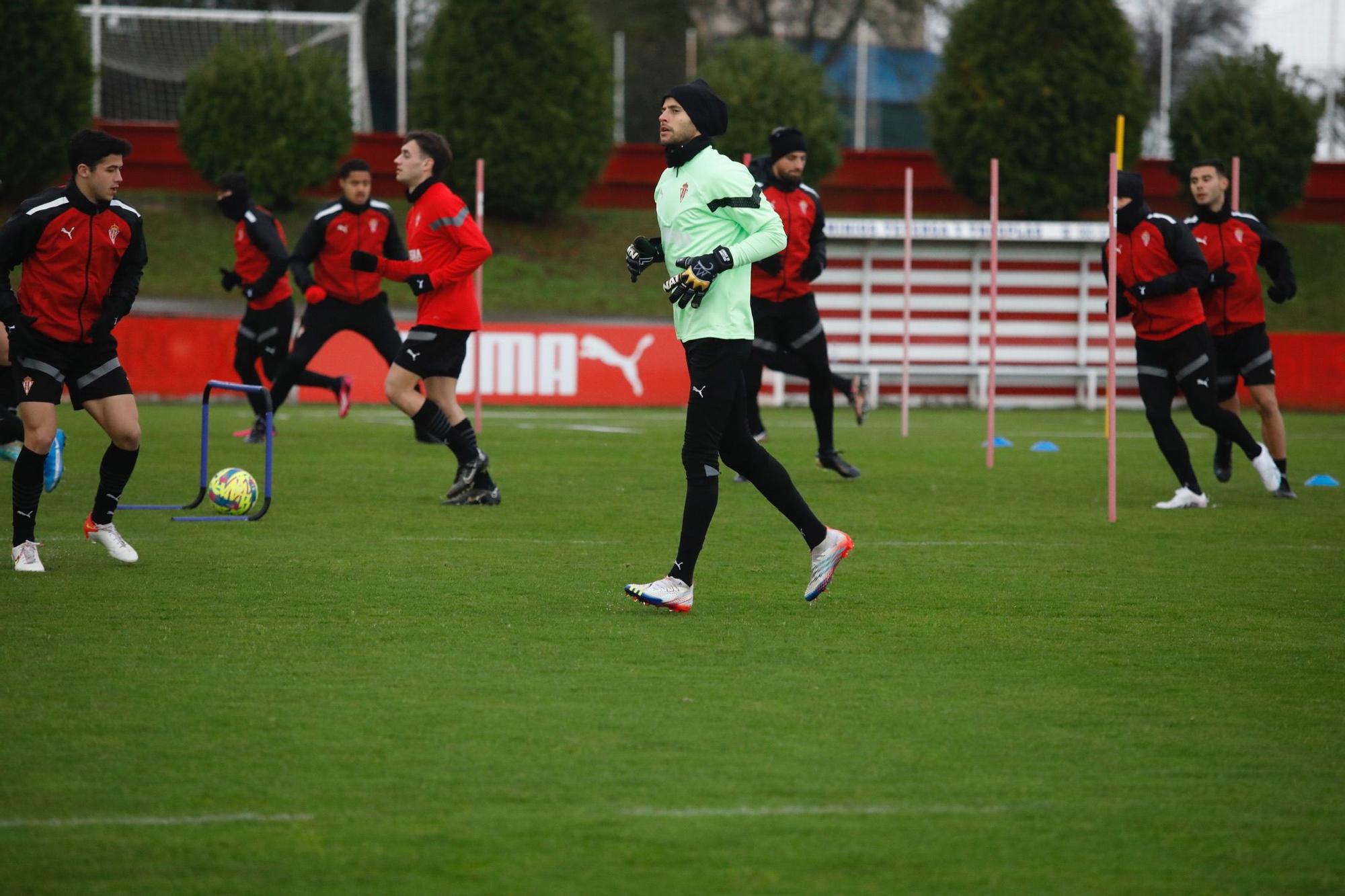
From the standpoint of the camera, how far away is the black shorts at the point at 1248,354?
1169 cm

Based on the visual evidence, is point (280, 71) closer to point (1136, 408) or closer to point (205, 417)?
point (1136, 408)

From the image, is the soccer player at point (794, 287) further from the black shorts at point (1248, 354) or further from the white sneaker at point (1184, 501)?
the black shorts at point (1248, 354)

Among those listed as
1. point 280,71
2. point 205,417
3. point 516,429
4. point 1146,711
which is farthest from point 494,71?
point 1146,711

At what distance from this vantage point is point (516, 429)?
1731cm

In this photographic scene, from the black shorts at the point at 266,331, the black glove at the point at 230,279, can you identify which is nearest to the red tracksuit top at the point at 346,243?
the black glove at the point at 230,279

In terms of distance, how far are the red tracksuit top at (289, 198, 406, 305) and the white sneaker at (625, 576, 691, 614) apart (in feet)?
23.9

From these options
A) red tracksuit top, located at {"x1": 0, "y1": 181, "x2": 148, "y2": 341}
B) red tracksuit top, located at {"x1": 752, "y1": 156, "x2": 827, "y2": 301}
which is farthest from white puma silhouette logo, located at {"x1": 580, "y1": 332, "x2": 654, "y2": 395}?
red tracksuit top, located at {"x1": 0, "y1": 181, "x2": 148, "y2": 341}

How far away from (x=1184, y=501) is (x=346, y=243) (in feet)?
22.6

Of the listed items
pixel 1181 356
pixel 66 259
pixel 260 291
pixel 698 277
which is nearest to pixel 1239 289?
pixel 1181 356

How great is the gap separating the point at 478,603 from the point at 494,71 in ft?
88.2

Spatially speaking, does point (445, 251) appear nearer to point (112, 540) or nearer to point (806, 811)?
point (112, 540)

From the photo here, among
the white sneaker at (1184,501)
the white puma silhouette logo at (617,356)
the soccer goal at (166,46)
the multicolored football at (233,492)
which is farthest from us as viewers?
the soccer goal at (166,46)

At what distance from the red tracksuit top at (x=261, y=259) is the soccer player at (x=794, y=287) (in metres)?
4.24

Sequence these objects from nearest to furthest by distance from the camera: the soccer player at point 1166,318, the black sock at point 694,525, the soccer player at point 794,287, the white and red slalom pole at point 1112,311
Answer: the black sock at point 694,525 < the white and red slalom pole at point 1112,311 < the soccer player at point 1166,318 < the soccer player at point 794,287
